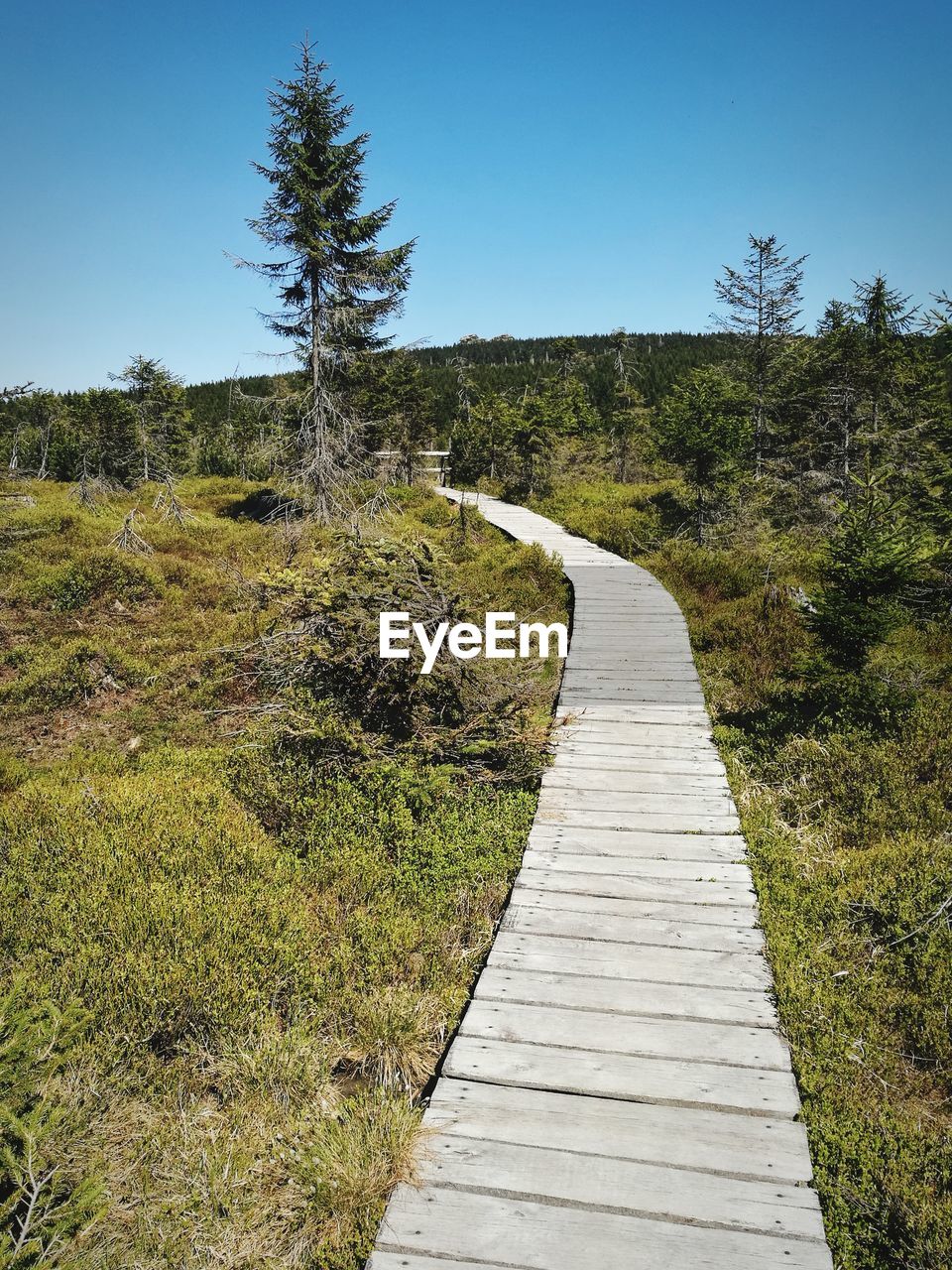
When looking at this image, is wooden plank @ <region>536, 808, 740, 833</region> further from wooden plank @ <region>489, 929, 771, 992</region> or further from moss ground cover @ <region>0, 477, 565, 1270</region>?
wooden plank @ <region>489, 929, 771, 992</region>

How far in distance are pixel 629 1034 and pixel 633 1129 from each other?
523 mm

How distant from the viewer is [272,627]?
9.56 metres

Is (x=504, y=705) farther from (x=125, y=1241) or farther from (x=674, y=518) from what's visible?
(x=674, y=518)

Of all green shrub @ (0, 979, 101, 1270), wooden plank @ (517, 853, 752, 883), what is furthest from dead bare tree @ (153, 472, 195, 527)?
green shrub @ (0, 979, 101, 1270)

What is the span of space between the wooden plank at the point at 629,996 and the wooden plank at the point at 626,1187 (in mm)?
847

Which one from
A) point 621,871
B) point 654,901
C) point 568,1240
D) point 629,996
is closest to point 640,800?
point 621,871

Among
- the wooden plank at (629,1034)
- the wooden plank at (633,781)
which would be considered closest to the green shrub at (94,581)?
the wooden plank at (633,781)

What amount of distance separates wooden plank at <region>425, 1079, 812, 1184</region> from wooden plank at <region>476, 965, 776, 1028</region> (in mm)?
549

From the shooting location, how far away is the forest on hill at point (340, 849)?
2697 millimetres

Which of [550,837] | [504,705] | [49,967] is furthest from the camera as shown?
[504,705]

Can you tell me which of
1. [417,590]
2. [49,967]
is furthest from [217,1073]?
[417,590]

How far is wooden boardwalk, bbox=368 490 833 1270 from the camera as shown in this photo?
2.44m

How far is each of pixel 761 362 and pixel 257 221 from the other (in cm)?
1571

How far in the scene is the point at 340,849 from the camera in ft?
16.6
